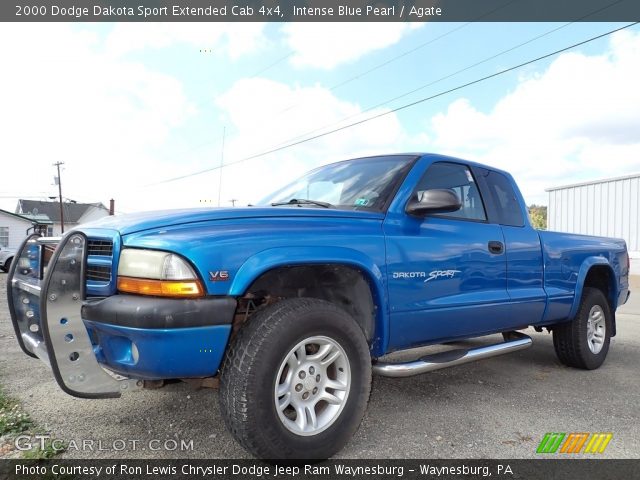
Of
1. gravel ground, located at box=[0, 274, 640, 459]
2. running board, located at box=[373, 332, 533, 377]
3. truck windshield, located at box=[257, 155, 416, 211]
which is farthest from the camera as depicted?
truck windshield, located at box=[257, 155, 416, 211]

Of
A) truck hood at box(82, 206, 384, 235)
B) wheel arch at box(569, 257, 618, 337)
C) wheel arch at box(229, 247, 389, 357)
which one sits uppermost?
truck hood at box(82, 206, 384, 235)

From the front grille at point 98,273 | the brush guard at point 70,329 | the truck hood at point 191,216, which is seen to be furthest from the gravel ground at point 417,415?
the truck hood at point 191,216

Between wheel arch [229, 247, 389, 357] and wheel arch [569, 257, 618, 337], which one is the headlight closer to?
wheel arch [229, 247, 389, 357]

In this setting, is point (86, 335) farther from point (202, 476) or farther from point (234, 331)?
point (202, 476)

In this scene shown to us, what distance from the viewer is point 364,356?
2777 mm

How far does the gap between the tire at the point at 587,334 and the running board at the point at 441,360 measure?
34.2 inches

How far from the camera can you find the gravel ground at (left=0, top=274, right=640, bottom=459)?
9.34 ft

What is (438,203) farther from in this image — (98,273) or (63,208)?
(63,208)

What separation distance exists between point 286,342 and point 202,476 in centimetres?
81

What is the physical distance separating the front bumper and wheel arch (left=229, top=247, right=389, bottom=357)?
354 mm

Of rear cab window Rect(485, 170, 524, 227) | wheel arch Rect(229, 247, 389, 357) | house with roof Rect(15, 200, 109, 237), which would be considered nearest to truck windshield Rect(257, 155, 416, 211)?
wheel arch Rect(229, 247, 389, 357)

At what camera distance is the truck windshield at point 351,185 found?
11.2 feet

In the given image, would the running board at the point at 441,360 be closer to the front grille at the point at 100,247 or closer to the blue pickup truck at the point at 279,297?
the blue pickup truck at the point at 279,297

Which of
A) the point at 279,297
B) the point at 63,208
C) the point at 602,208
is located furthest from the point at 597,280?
the point at 63,208
